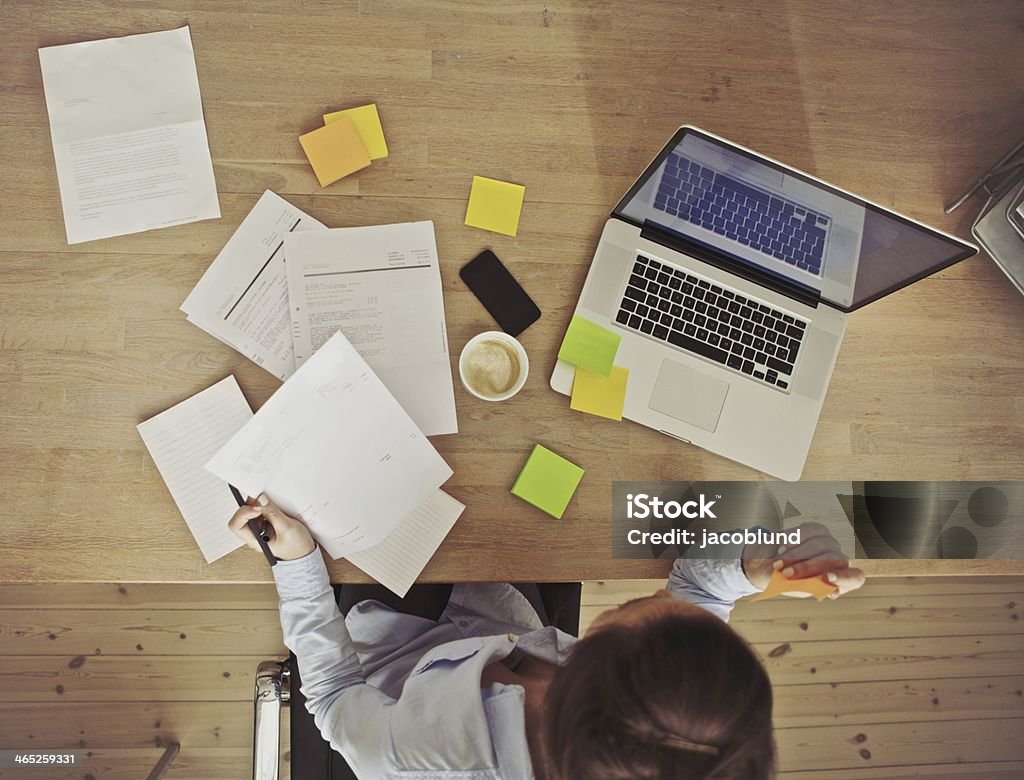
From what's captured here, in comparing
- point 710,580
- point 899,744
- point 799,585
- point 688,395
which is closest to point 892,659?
point 899,744

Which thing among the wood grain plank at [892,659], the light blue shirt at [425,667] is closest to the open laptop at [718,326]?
the light blue shirt at [425,667]

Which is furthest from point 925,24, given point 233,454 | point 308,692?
point 308,692

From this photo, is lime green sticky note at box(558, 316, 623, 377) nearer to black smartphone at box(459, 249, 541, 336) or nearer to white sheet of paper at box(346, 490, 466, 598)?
black smartphone at box(459, 249, 541, 336)

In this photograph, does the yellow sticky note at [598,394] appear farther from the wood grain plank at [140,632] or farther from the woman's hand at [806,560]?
the wood grain plank at [140,632]

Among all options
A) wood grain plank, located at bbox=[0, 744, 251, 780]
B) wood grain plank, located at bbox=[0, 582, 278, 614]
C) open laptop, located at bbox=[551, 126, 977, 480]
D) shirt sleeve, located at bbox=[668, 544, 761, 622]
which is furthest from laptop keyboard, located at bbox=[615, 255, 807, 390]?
wood grain plank, located at bbox=[0, 744, 251, 780]

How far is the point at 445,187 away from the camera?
1.09 meters

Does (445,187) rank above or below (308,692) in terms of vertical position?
above

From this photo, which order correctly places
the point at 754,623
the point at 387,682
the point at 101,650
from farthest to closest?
1. the point at 754,623
2. the point at 101,650
3. the point at 387,682

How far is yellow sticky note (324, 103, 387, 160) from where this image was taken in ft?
3.54

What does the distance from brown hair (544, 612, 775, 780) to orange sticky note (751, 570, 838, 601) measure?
366mm

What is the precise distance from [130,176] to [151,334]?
0.79 ft

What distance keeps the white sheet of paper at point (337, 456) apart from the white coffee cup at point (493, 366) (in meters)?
0.11

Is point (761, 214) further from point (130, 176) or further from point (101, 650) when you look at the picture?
point (101, 650)

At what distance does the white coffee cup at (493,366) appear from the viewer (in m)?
1.02
